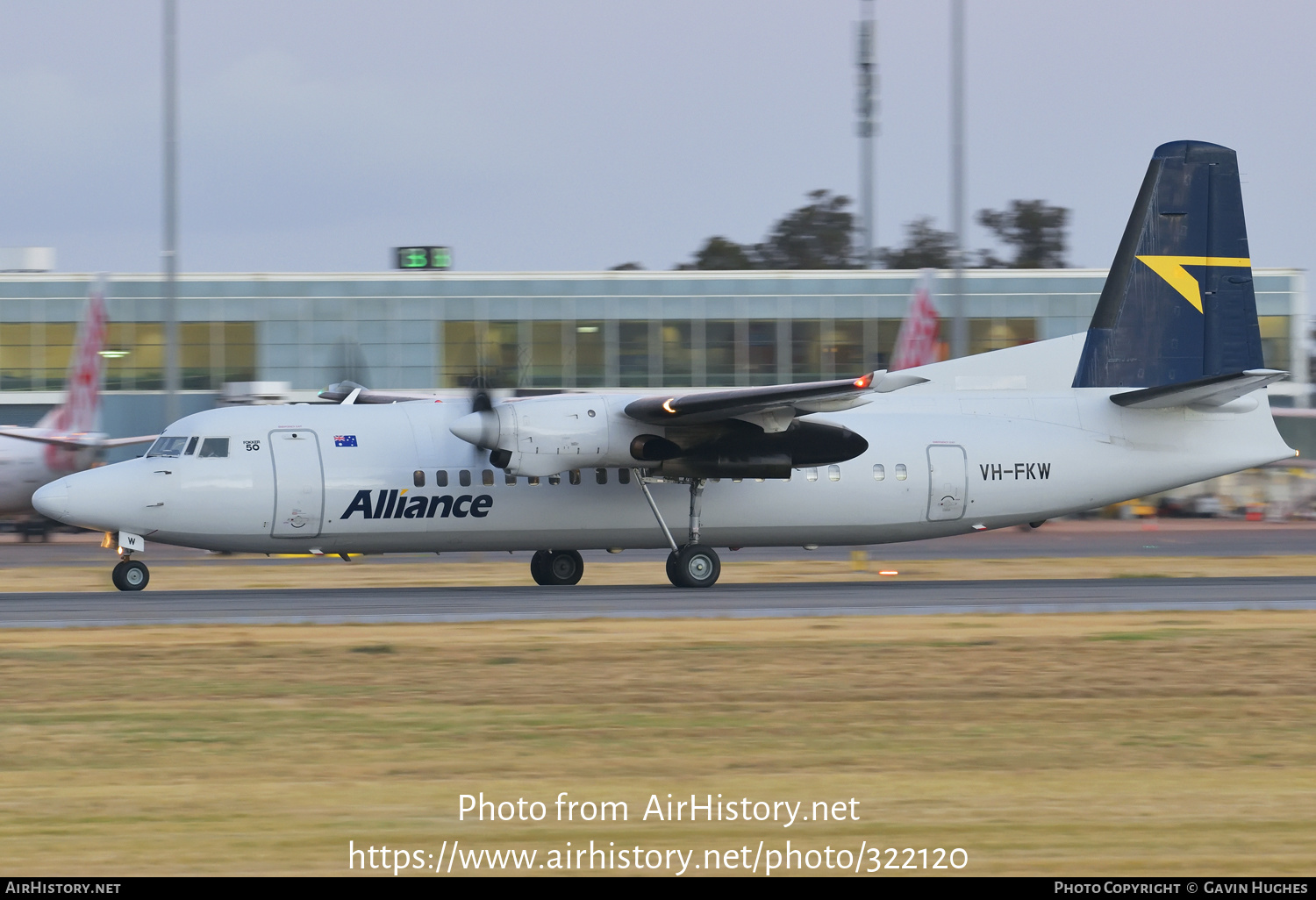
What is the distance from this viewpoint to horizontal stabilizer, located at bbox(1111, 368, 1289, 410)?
1884 cm

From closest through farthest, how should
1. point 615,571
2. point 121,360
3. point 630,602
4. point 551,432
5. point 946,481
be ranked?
point 630,602
point 551,432
point 946,481
point 615,571
point 121,360

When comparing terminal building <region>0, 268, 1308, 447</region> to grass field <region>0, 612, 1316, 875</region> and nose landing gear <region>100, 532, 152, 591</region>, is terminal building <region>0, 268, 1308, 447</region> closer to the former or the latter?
nose landing gear <region>100, 532, 152, 591</region>

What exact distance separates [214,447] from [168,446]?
0.62m

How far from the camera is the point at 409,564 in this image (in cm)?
2612

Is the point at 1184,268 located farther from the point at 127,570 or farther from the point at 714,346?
the point at 714,346

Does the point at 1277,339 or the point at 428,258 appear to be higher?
the point at 428,258

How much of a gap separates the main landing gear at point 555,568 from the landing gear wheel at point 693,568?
72.6 inches

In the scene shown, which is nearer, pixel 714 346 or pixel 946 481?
pixel 946 481

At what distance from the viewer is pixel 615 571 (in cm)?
2422

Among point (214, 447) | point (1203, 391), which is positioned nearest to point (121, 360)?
point (214, 447)

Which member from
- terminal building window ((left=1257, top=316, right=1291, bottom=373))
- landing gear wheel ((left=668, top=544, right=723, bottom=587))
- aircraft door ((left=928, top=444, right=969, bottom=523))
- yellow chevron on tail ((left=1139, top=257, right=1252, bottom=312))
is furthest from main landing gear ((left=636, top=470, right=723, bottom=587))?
terminal building window ((left=1257, top=316, right=1291, bottom=373))

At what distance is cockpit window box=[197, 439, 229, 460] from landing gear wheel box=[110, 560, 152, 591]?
1.80 metres

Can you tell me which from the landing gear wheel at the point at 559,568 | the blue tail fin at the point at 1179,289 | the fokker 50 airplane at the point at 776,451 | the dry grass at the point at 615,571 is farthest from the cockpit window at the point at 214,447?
the blue tail fin at the point at 1179,289

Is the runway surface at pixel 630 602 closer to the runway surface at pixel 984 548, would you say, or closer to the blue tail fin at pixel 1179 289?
the blue tail fin at pixel 1179 289
